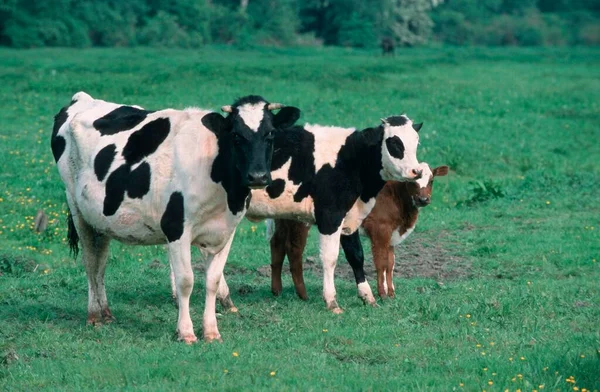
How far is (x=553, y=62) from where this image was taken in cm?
5384

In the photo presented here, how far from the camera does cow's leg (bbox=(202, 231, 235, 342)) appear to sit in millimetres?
10016

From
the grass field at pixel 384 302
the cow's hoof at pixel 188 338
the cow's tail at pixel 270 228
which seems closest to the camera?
the grass field at pixel 384 302

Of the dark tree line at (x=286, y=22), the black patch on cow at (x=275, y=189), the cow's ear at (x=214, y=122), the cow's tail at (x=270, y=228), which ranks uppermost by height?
the cow's ear at (x=214, y=122)

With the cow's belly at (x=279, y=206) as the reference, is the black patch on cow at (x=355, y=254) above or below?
below

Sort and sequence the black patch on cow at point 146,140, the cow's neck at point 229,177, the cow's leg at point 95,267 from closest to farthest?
the cow's neck at point 229,177 → the black patch on cow at point 146,140 → the cow's leg at point 95,267

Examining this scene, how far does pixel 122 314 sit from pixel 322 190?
2.51 metres

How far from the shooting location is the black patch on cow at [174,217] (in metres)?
9.99

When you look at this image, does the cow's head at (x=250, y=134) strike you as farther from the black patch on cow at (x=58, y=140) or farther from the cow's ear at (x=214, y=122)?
the black patch on cow at (x=58, y=140)

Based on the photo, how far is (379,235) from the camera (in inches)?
494

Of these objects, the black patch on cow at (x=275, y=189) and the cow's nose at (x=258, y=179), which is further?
the black patch on cow at (x=275, y=189)

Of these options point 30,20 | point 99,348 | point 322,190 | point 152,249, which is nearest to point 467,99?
point 152,249

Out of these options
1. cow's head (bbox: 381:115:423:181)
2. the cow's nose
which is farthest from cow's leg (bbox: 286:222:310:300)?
the cow's nose

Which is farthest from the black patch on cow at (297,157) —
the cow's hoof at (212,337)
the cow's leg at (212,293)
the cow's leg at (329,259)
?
the cow's hoof at (212,337)

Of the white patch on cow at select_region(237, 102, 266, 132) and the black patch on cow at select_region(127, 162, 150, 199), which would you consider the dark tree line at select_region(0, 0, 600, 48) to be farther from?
the black patch on cow at select_region(127, 162, 150, 199)
